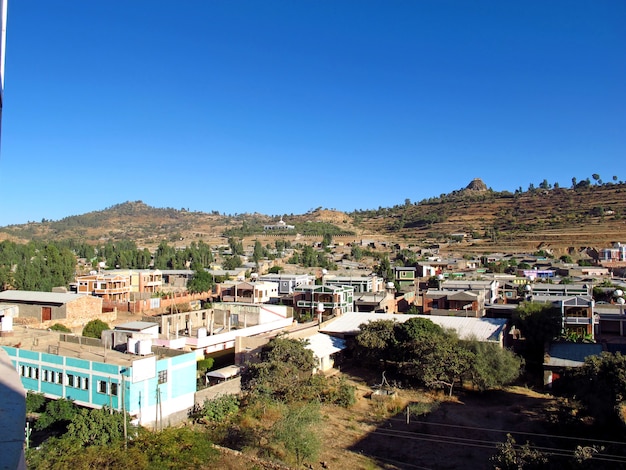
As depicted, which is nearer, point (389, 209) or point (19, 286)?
point (19, 286)

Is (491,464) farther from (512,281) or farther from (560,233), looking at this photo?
(560,233)

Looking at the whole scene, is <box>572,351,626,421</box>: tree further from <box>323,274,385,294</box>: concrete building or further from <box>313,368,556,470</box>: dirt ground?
<box>323,274,385,294</box>: concrete building

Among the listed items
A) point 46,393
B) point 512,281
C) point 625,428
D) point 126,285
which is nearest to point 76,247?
point 126,285

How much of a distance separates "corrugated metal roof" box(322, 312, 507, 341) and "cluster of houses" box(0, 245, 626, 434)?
62 mm

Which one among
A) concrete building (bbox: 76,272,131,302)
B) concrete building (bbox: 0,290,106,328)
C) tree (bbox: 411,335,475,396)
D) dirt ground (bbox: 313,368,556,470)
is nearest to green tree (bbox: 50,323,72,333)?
concrete building (bbox: 0,290,106,328)

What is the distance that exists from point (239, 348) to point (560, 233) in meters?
79.3

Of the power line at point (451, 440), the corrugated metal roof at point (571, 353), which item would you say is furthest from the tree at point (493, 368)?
the power line at point (451, 440)

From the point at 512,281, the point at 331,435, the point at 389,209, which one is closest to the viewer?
the point at 331,435

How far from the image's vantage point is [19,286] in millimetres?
43750

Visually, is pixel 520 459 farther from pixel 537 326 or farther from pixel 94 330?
pixel 94 330

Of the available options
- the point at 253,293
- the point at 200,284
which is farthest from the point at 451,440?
the point at 200,284

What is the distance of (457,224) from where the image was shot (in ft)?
365

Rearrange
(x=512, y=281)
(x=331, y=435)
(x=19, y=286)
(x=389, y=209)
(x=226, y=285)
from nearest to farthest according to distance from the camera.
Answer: (x=331, y=435) < (x=19, y=286) < (x=226, y=285) < (x=512, y=281) < (x=389, y=209)

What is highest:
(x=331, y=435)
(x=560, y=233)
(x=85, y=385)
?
(x=560, y=233)
